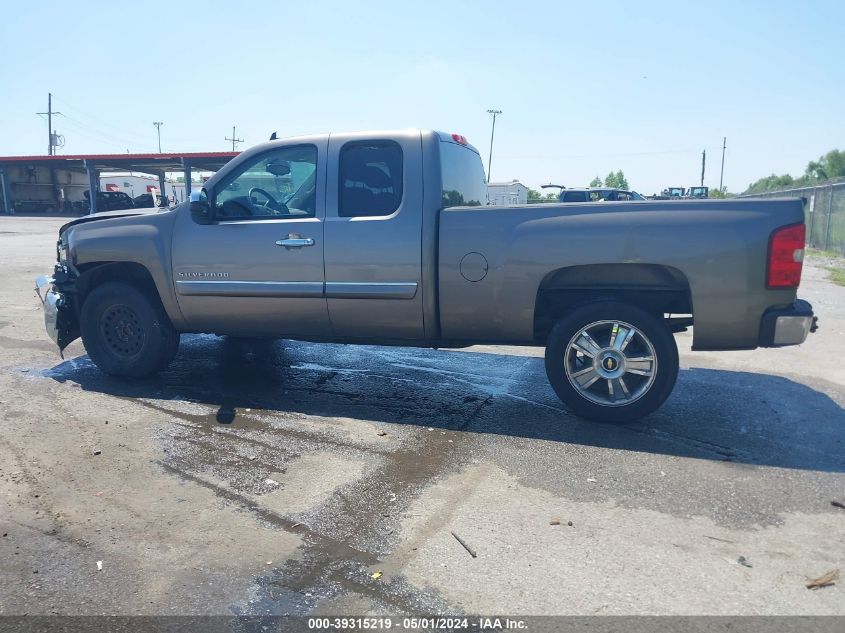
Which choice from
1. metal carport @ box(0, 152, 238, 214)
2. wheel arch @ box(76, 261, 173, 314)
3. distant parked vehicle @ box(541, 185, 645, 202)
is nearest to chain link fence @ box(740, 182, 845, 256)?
distant parked vehicle @ box(541, 185, 645, 202)

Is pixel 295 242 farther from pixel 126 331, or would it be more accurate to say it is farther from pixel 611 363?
pixel 611 363

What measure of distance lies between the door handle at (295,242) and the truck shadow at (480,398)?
1.29 m

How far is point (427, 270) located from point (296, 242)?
110 centimetres

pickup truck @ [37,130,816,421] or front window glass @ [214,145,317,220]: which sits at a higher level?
front window glass @ [214,145,317,220]

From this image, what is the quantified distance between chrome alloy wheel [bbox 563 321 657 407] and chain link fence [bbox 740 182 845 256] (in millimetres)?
14550

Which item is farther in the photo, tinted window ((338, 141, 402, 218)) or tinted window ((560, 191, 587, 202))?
tinted window ((560, 191, 587, 202))

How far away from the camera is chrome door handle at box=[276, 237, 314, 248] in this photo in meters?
5.05

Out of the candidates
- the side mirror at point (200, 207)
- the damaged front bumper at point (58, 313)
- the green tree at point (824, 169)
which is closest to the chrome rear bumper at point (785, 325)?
the side mirror at point (200, 207)

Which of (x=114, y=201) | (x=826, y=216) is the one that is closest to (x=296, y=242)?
(x=826, y=216)

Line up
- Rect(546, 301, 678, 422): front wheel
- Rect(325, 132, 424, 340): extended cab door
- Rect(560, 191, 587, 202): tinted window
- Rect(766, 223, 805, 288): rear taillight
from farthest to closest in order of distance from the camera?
Rect(560, 191, 587, 202): tinted window < Rect(325, 132, 424, 340): extended cab door < Rect(546, 301, 678, 422): front wheel < Rect(766, 223, 805, 288): rear taillight

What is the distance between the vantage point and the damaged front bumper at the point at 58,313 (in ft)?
19.2

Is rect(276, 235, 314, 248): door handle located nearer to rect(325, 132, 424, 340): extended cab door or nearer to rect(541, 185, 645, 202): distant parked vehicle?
rect(325, 132, 424, 340): extended cab door

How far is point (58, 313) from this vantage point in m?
5.86

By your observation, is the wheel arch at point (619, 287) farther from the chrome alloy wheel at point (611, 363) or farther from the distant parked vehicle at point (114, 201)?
the distant parked vehicle at point (114, 201)
